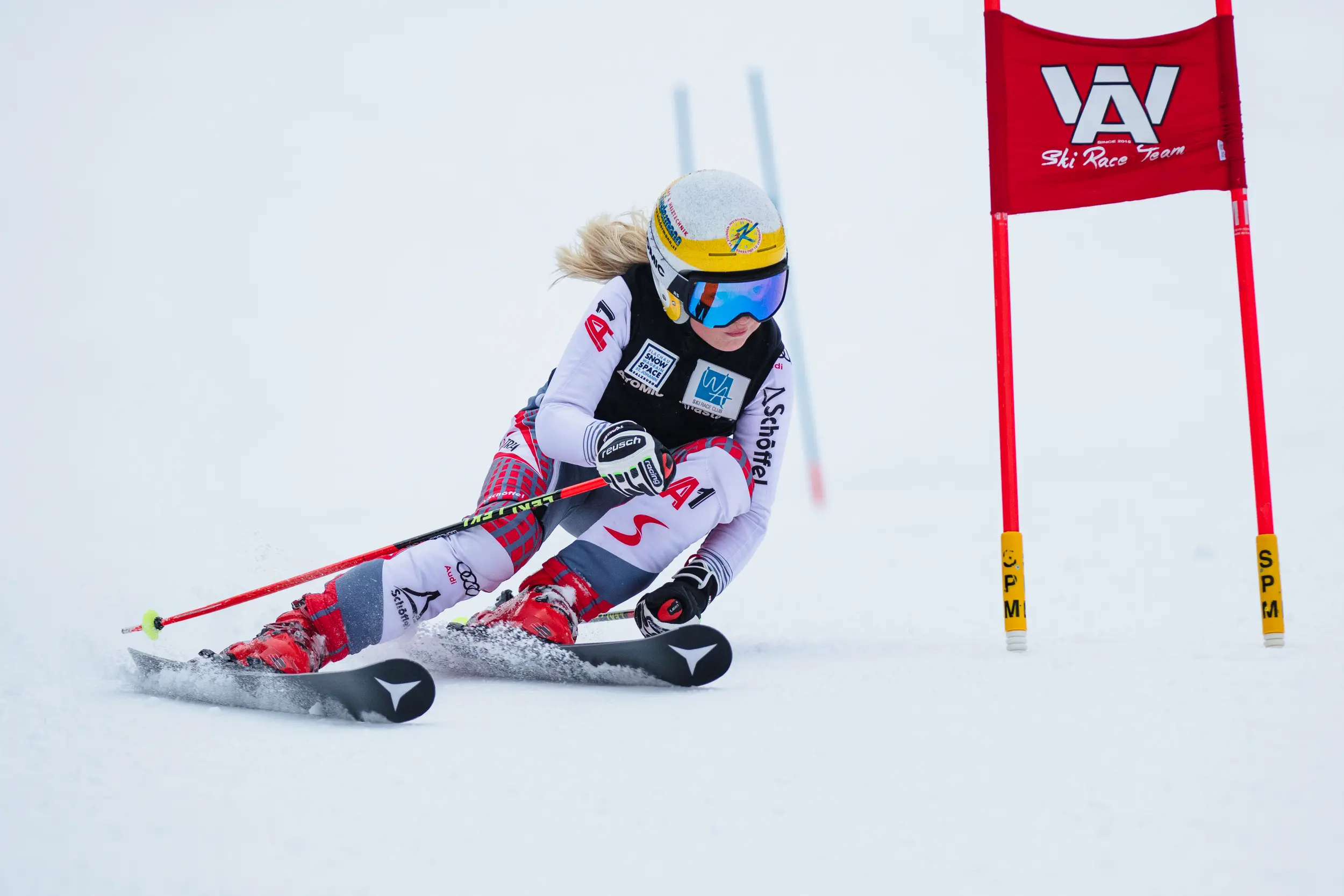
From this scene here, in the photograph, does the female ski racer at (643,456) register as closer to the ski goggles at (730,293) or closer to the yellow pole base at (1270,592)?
the ski goggles at (730,293)

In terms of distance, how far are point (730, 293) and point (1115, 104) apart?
3.58 feet

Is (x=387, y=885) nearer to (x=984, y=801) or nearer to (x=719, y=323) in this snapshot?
(x=984, y=801)

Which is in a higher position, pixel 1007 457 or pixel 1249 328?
pixel 1249 328

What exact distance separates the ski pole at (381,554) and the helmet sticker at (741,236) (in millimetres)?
624

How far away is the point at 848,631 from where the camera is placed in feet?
10.1

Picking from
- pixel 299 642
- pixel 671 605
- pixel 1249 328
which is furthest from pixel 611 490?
pixel 1249 328

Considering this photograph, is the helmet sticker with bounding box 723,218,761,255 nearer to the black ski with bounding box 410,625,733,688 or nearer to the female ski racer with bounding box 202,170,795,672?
the female ski racer with bounding box 202,170,795,672

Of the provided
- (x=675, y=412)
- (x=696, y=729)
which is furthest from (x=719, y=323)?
(x=696, y=729)

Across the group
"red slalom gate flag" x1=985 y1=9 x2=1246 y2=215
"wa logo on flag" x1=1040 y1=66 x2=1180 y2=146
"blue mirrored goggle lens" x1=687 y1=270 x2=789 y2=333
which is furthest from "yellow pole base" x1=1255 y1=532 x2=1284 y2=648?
"blue mirrored goggle lens" x1=687 y1=270 x2=789 y2=333

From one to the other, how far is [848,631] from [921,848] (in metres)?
1.84

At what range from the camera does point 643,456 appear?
7.59 feet

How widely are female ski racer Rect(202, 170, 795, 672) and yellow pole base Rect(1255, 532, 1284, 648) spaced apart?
1.17 metres

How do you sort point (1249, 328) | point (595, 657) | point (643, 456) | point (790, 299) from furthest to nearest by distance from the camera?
point (790, 299) → point (1249, 328) → point (643, 456) → point (595, 657)

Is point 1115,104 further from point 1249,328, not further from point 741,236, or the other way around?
point 741,236
